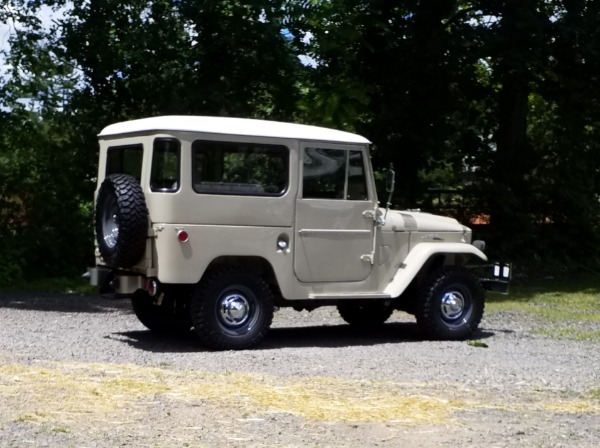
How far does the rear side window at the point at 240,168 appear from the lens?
11.3m

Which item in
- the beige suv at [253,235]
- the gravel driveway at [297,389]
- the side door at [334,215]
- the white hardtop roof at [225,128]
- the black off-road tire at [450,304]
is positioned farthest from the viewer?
the black off-road tire at [450,304]

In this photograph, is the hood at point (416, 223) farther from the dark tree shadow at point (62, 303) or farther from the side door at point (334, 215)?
the dark tree shadow at point (62, 303)

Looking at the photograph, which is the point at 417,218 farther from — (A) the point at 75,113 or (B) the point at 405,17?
(B) the point at 405,17

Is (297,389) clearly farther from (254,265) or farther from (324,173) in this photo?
(324,173)

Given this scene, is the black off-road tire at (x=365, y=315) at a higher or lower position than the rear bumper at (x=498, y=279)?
lower

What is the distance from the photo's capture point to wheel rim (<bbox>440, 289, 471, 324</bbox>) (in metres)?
12.5

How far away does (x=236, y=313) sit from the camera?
11.5 metres

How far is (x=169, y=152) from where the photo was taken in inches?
442

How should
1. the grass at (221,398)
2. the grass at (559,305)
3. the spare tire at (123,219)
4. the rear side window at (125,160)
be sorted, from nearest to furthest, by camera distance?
the grass at (221,398), the spare tire at (123,219), the rear side window at (125,160), the grass at (559,305)

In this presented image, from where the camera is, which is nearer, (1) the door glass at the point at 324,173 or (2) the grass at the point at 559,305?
(1) the door glass at the point at 324,173

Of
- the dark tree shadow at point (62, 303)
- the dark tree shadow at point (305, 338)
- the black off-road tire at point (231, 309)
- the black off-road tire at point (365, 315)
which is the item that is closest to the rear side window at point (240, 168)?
the black off-road tire at point (231, 309)

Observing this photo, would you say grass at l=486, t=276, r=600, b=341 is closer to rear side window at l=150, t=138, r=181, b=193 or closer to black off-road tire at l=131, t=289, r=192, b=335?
black off-road tire at l=131, t=289, r=192, b=335

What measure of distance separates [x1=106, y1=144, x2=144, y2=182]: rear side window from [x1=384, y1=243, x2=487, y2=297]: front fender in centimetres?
290

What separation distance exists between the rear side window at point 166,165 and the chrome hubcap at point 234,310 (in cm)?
120
